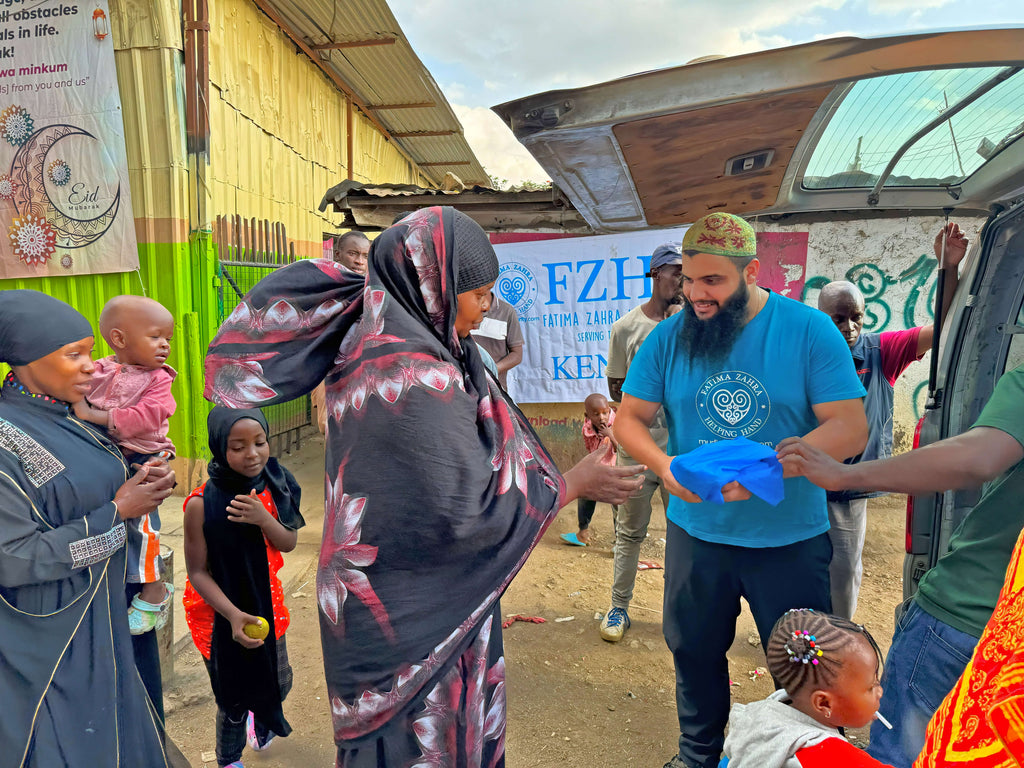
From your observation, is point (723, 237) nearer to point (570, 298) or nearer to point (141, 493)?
point (141, 493)

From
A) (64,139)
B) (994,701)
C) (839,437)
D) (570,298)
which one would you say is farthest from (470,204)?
(994,701)

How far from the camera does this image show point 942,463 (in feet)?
5.14

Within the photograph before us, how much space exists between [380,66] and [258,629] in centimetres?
949

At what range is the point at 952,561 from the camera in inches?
66.6

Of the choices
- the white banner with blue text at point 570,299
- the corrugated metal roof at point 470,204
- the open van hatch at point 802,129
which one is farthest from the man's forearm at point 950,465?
the corrugated metal roof at point 470,204

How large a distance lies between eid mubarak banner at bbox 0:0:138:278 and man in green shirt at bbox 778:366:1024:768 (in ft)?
22.0

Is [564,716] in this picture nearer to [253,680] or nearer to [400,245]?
[253,680]

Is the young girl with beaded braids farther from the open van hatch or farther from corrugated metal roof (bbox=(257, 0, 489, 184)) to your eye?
corrugated metal roof (bbox=(257, 0, 489, 184))

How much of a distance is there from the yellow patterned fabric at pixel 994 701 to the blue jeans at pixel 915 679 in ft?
2.37

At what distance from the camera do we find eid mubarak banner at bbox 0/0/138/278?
605cm

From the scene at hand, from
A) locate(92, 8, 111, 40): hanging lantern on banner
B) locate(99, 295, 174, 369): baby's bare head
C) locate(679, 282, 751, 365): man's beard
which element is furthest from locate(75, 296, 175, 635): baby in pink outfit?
locate(92, 8, 111, 40): hanging lantern on banner

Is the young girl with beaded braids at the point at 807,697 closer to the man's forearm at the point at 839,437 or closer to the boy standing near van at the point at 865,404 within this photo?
the man's forearm at the point at 839,437

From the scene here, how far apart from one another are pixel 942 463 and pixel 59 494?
2.40m

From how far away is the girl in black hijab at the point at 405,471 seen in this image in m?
1.53
